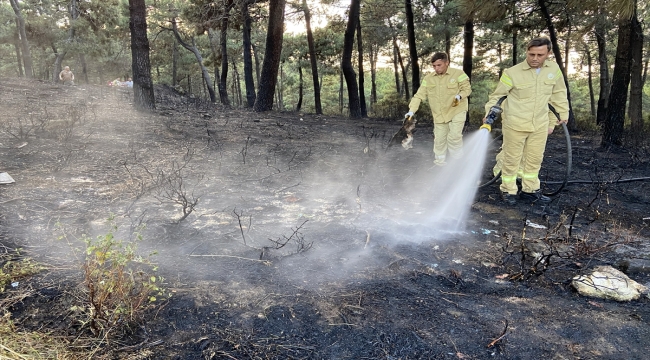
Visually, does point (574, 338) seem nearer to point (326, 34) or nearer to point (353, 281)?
point (353, 281)

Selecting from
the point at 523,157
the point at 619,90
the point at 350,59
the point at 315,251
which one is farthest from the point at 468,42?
the point at 315,251

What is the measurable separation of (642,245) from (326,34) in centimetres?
1800

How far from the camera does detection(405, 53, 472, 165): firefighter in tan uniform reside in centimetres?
557

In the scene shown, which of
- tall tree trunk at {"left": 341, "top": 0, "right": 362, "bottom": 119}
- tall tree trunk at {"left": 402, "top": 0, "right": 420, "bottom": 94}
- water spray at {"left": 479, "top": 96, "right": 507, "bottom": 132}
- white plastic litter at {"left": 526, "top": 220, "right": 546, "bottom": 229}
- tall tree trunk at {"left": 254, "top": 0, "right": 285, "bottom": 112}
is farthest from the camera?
tall tree trunk at {"left": 402, "top": 0, "right": 420, "bottom": 94}

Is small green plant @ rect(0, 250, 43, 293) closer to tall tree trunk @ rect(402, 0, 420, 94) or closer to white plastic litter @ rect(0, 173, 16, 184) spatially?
white plastic litter @ rect(0, 173, 16, 184)

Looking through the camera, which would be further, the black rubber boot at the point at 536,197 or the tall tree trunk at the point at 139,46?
the tall tree trunk at the point at 139,46

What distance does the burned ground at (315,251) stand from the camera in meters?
2.07

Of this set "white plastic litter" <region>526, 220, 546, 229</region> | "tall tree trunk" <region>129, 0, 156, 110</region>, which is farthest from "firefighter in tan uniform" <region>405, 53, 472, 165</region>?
"tall tree trunk" <region>129, 0, 156, 110</region>

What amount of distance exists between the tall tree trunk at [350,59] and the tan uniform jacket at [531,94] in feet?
30.3

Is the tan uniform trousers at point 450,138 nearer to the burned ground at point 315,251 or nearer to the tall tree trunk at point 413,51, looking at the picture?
the burned ground at point 315,251

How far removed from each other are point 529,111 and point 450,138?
159 cm

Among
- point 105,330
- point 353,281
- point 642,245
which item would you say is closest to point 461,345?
point 353,281

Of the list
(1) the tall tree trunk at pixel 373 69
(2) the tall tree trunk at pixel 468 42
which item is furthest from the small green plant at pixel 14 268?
(1) the tall tree trunk at pixel 373 69

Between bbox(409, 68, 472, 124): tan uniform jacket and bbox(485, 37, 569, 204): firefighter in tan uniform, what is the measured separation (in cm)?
105
